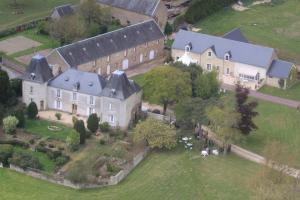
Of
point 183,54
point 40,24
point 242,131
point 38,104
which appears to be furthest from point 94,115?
point 40,24

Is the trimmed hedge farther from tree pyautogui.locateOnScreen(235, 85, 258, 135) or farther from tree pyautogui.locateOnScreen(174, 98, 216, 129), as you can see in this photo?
tree pyautogui.locateOnScreen(235, 85, 258, 135)

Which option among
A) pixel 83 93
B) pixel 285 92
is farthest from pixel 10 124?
pixel 285 92

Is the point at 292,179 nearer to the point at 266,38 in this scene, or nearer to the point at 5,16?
the point at 266,38

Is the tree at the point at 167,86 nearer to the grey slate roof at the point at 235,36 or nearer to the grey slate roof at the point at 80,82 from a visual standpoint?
the grey slate roof at the point at 80,82

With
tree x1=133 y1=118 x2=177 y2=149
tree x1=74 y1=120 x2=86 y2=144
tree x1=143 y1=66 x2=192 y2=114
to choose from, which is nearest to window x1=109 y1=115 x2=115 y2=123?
tree x1=74 y1=120 x2=86 y2=144

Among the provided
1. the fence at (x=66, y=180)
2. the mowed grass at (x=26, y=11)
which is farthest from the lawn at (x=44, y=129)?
the mowed grass at (x=26, y=11)

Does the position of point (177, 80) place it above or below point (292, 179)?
above
